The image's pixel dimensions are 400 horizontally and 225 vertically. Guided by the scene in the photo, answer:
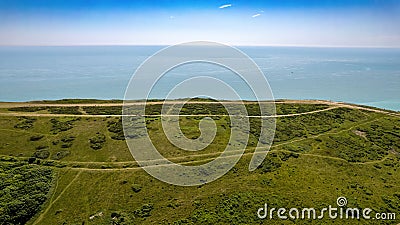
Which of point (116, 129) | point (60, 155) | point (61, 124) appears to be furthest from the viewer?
point (61, 124)

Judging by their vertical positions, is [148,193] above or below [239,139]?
below

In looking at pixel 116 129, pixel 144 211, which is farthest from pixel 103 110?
pixel 144 211

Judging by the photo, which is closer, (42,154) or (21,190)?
(21,190)

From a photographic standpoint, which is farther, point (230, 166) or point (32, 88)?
point (32, 88)

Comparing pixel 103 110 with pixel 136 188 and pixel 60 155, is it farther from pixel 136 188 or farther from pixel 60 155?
pixel 136 188

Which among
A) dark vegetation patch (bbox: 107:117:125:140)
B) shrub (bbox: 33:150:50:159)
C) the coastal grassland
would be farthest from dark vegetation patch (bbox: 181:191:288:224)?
shrub (bbox: 33:150:50:159)

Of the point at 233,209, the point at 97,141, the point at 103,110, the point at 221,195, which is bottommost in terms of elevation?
the point at 233,209

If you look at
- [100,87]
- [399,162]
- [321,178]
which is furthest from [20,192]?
[100,87]

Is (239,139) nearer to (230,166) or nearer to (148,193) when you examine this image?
(230,166)

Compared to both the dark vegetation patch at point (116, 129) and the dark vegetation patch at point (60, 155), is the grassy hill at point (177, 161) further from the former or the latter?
the dark vegetation patch at point (116, 129)
